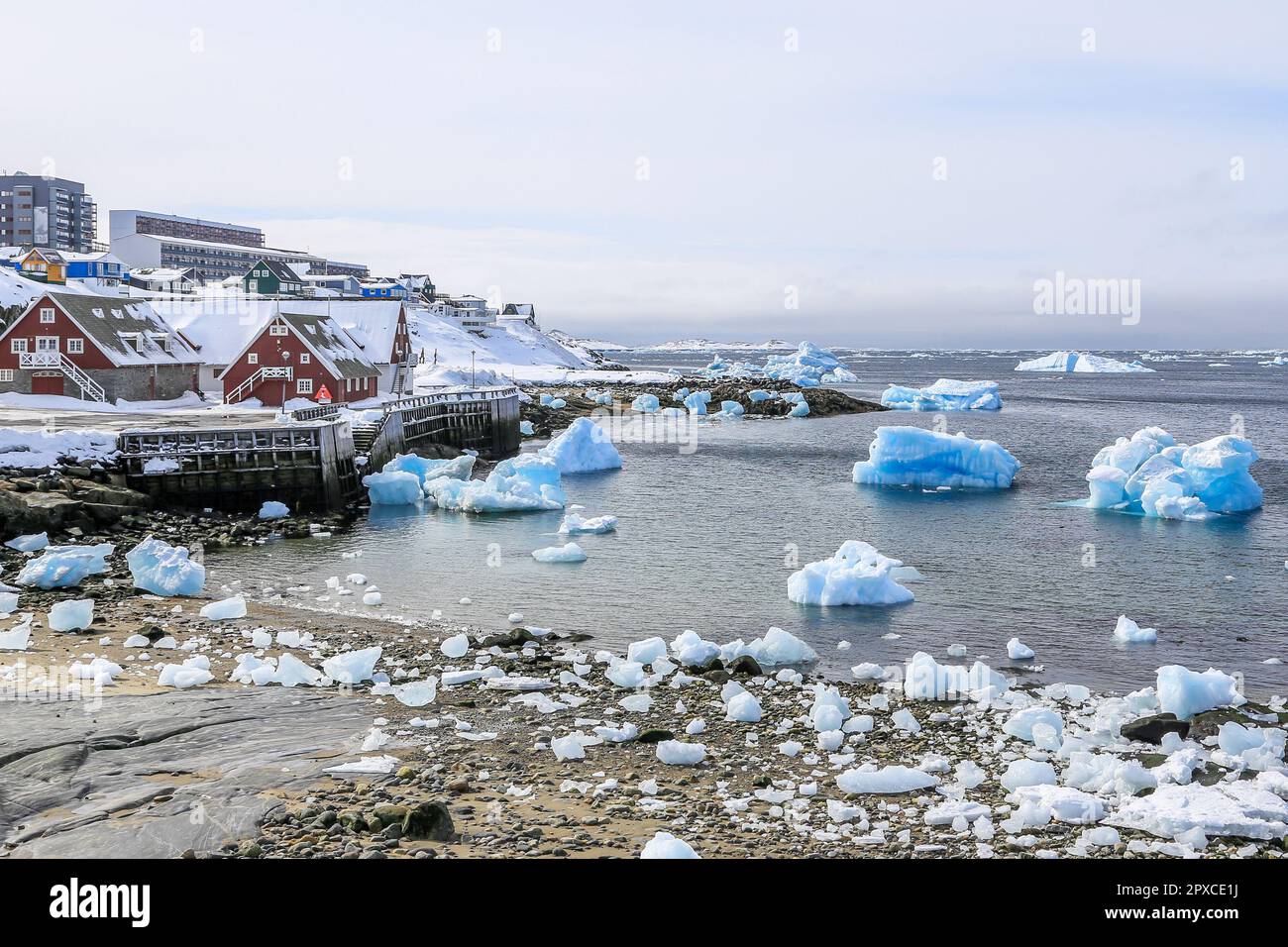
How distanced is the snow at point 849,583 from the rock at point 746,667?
514 centimetres

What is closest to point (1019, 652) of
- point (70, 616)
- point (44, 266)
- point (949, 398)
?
point (70, 616)

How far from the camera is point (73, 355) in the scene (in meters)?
40.4

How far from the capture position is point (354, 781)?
402 inches

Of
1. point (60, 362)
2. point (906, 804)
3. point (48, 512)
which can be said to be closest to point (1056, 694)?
point (906, 804)

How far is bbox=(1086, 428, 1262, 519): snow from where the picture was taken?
31062mm

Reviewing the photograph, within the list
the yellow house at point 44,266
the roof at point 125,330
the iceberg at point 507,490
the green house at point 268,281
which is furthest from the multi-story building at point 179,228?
the iceberg at point 507,490

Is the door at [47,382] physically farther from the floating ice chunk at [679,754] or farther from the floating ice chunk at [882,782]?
the floating ice chunk at [882,782]

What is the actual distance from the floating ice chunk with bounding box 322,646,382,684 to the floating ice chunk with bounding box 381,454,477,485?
1959 cm

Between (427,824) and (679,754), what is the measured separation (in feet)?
10.6

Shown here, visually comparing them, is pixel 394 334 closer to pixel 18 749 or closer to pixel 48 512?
pixel 48 512

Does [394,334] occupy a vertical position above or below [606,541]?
above

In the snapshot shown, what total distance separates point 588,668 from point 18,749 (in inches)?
276

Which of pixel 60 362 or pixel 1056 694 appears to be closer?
pixel 1056 694

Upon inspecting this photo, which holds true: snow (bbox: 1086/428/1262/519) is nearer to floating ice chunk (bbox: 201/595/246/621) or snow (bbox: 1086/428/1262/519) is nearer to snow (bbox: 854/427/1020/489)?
snow (bbox: 854/427/1020/489)
